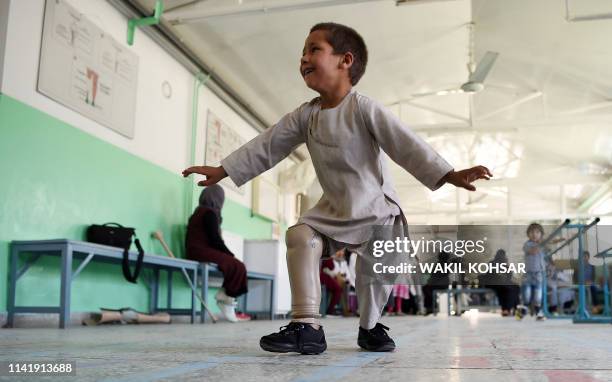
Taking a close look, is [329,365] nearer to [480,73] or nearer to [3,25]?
[3,25]

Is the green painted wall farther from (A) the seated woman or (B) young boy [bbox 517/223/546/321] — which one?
(B) young boy [bbox 517/223/546/321]

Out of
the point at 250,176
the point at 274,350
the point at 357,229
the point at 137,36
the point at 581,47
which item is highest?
the point at 581,47

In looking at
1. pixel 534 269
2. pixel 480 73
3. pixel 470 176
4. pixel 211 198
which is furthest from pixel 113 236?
pixel 534 269

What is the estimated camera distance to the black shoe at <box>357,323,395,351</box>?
1867 mm

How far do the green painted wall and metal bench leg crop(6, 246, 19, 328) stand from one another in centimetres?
4

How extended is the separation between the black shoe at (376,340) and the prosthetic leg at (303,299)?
0.54 ft

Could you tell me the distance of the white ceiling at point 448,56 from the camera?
6125 millimetres

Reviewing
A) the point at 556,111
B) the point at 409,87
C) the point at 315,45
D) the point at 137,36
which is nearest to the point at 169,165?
the point at 137,36

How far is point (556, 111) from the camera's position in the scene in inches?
350

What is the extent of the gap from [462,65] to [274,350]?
6.66m

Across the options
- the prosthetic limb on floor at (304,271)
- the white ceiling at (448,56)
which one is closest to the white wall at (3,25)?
the white ceiling at (448,56)

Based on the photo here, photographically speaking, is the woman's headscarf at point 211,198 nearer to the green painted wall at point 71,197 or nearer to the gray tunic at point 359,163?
the green painted wall at point 71,197

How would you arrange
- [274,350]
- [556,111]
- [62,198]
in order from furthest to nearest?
[556,111] < [62,198] < [274,350]

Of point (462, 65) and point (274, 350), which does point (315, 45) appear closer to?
point (274, 350)
